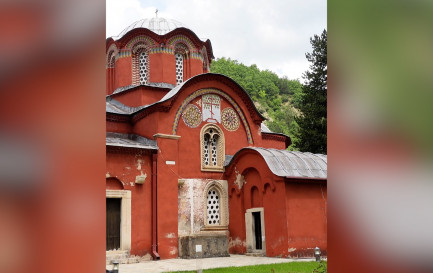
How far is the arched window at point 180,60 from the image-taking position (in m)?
18.8

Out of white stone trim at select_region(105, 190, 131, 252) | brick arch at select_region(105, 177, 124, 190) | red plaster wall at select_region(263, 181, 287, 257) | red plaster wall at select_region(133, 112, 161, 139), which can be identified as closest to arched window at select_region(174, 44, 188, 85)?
red plaster wall at select_region(133, 112, 161, 139)

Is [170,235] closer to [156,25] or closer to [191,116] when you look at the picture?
[191,116]

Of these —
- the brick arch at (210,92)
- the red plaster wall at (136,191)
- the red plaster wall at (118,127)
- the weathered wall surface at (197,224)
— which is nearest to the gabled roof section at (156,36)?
the brick arch at (210,92)

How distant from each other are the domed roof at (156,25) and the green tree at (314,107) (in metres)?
13.8

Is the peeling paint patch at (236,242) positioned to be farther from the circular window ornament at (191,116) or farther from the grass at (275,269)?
the circular window ornament at (191,116)

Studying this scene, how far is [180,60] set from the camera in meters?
19.0

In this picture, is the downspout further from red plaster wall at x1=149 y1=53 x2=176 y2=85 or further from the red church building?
red plaster wall at x1=149 y1=53 x2=176 y2=85

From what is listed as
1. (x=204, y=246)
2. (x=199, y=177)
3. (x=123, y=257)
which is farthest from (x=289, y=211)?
(x=123, y=257)

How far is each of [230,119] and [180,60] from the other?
161 inches
